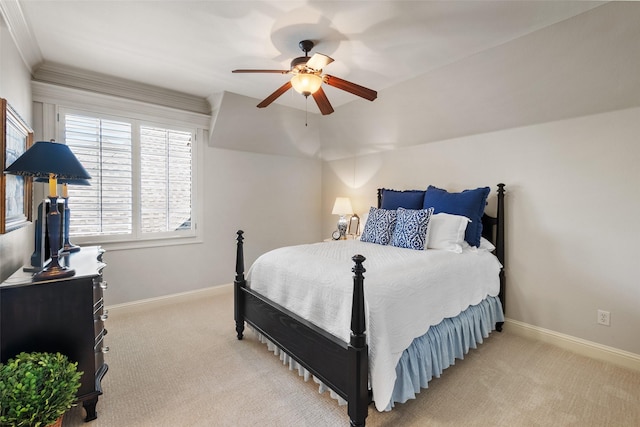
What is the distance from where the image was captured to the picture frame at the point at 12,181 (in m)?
1.71

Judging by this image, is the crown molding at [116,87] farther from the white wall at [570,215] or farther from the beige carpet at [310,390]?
the white wall at [570,215]

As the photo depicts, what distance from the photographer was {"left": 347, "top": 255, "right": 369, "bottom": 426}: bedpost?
153 centimetres

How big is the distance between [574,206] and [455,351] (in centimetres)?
165

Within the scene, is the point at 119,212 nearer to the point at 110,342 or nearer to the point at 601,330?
the point at 110,342

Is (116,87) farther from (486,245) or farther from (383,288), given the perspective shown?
(486,245)

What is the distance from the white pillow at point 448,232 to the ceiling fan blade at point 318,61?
5.72ft

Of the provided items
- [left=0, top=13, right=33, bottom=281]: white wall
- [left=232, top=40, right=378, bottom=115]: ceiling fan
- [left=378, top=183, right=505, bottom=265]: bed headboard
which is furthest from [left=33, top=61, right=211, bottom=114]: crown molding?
[left=378, top=183, right=505, bottom=265]: bed headboard

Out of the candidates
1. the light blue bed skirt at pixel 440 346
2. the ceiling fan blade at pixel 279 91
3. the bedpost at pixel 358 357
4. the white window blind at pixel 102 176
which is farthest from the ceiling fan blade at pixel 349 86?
the white window blind at pixel 102 176

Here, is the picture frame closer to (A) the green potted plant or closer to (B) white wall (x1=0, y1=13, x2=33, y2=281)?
(B) white wall (x1=0, y1=13, x2=33, y2=281)

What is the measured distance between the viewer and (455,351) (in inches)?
86.6

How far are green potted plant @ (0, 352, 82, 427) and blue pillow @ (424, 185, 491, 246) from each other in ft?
10.1

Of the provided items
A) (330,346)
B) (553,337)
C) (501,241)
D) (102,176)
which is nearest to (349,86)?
(330,346)

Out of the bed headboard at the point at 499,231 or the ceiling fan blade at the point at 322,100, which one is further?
the bed headboard at the point at 499,231

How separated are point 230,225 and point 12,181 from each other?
2.37 meters
